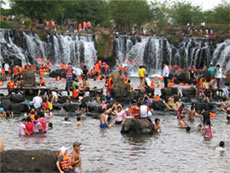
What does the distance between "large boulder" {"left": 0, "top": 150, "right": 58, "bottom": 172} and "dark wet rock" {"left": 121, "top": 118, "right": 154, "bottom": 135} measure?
835 cm

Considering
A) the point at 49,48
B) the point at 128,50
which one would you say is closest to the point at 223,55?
the point at 128,50

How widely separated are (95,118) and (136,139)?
5.94m

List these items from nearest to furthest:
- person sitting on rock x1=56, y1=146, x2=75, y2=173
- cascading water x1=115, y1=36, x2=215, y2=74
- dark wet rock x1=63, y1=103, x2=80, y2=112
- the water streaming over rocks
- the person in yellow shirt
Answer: person sitting on rock x1=56, y1=146, x2=75, y2=173, dark wet rock x1=63, y1=103, x2=80, y2=112, the person in yellow shirt, the water streaming over rocks, cascading water x1=115, y1=36, x2=215, y2=74

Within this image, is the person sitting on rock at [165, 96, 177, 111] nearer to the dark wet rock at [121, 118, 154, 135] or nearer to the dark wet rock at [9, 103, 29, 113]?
the dark wet rock at [121, 118, 154, 135]

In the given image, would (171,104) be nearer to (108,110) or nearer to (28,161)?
(108,110)

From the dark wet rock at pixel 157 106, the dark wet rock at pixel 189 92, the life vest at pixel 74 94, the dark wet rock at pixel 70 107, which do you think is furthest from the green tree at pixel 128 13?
the dark wet rock at pixel 70 107

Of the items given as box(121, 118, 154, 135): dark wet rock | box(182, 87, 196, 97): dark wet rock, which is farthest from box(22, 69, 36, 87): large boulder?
box(121, 118, 154, 135): dark wet rock

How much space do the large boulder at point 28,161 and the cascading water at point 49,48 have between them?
43.1 m

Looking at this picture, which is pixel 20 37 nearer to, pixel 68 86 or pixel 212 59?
pixel 212 59

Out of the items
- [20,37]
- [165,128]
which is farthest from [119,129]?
[20,37]

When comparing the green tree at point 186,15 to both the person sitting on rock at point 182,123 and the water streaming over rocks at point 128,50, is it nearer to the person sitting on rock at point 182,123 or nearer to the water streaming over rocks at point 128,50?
the water streaming over rocks at point 128,50

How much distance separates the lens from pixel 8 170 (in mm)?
15398

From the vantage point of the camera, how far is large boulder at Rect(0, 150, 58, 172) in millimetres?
15484

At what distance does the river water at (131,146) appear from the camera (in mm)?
18562
